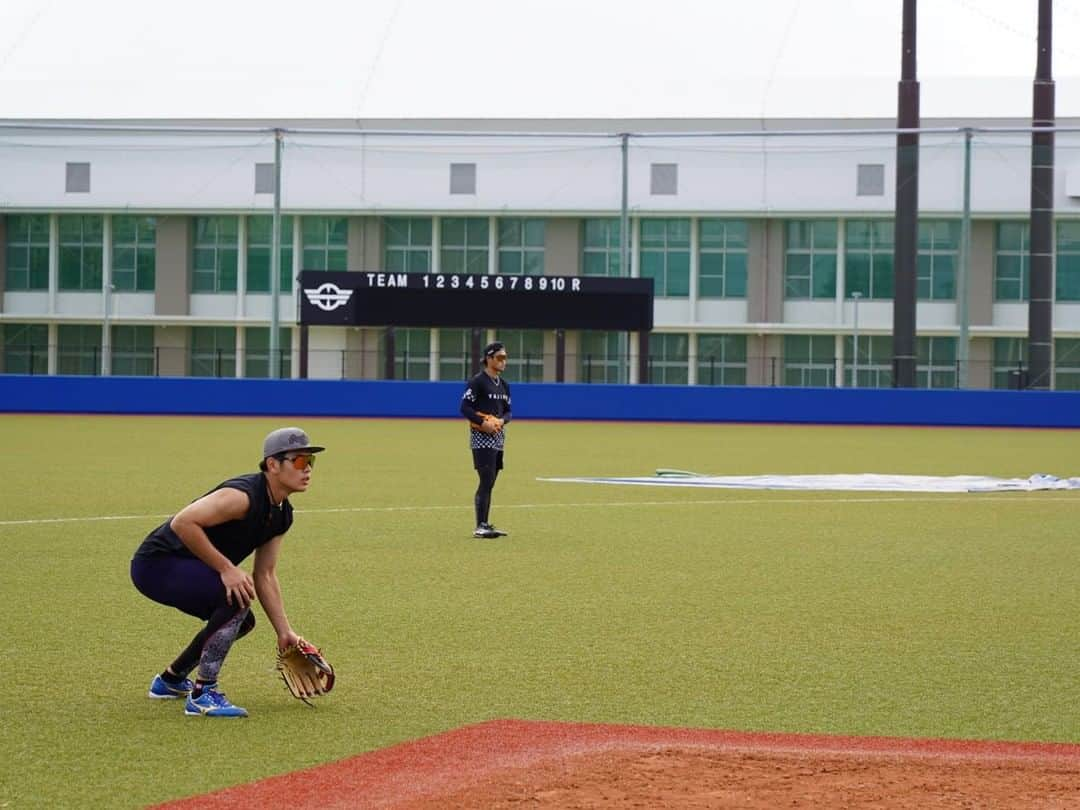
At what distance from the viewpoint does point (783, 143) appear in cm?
4822

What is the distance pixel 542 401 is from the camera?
41938mm

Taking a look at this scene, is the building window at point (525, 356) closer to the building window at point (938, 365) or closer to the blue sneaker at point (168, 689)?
the building window at point (938, 365)

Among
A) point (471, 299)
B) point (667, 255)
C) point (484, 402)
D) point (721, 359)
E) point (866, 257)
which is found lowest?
point (484, 402)

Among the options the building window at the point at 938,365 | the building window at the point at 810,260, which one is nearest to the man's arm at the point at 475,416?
the building window at the point at 938,365

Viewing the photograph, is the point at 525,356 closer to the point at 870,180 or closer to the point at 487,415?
the point at 870,180

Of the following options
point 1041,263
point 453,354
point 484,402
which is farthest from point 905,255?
point 484,402

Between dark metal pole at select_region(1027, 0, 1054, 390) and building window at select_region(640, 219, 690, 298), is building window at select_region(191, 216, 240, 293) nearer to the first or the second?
building window at select_region(640, 219, 690, 298)

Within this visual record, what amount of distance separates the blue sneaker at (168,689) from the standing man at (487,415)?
7500 millimetres

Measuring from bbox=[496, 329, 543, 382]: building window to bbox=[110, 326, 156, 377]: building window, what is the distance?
30.5 ft

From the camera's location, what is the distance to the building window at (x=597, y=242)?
163 ft

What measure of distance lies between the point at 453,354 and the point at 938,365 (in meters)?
12.6

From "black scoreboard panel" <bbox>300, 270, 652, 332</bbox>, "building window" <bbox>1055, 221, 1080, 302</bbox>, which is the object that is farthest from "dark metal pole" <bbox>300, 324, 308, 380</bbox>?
"building window" <bbox>1055, 221, 1080, 302</bbox>
